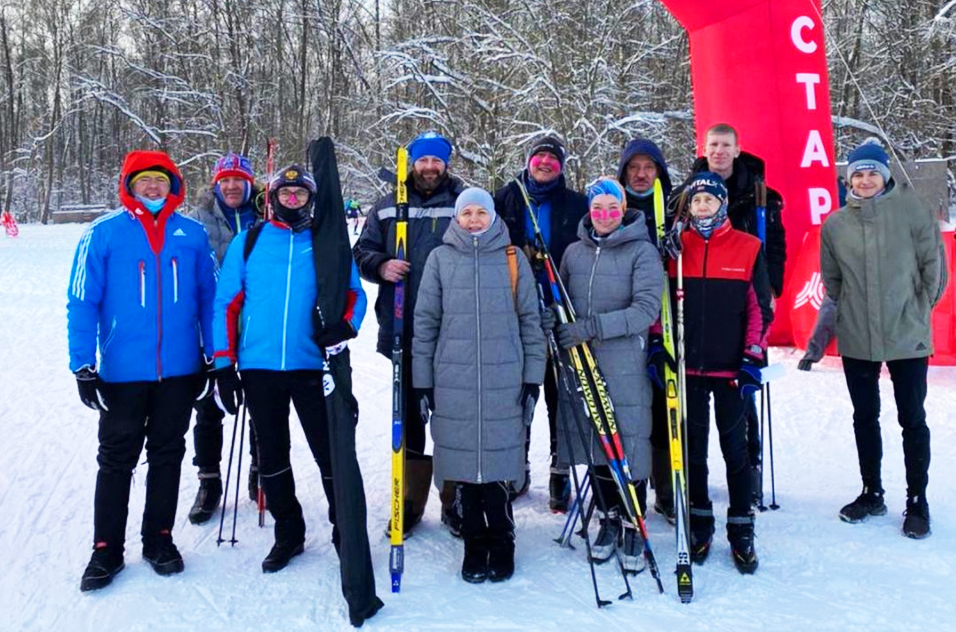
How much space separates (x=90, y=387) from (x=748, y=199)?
10.5 feet

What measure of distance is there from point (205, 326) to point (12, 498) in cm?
181

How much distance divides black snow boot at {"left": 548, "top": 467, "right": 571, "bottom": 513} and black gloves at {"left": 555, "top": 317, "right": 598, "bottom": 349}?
999mm

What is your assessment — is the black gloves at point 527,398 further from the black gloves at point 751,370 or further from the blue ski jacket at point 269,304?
the black gloves at point 751,370

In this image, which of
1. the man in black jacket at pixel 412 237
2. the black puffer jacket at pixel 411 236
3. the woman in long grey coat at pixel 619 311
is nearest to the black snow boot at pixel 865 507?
the woman in long grey coat at pixel 619 311

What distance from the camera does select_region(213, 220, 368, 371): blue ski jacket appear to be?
3242 mm

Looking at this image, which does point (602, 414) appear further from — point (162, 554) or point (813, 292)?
point (813, 292)

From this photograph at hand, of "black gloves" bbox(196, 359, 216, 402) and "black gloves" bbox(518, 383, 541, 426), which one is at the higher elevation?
"black gloves" bbox(196, 359, 216, 402)

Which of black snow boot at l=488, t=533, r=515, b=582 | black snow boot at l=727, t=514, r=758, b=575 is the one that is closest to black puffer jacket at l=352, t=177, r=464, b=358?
black snow boot at l=488, t=533, r=515, b=582

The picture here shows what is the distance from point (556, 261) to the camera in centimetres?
382

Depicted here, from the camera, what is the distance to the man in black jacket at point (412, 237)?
359cm

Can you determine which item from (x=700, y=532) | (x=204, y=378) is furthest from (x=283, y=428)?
(x=700, y=532)

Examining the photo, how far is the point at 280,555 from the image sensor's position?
11.1 feet

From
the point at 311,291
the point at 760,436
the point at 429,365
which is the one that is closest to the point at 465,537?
the point at 429,365

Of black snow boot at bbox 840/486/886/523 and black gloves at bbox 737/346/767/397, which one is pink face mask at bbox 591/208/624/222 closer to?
black gloves at bbox 737/346/767/397
